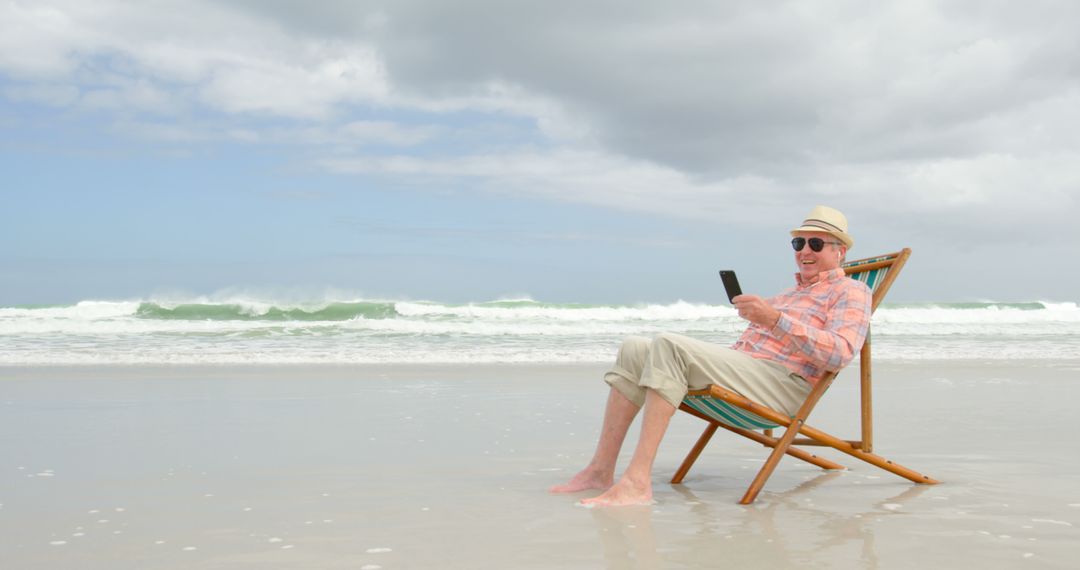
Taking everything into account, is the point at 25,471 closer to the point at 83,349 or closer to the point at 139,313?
the point at 83,349

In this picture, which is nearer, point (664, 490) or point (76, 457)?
point (664, 490)

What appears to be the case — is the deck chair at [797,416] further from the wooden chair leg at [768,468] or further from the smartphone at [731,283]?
the smartphone at [731,283]

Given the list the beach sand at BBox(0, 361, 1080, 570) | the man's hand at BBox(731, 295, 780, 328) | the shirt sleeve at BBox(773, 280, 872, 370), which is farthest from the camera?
the shirt sleeve at BBox(773, 280, 872, 370)

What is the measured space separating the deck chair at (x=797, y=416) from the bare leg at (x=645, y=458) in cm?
15

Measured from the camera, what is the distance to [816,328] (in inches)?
165

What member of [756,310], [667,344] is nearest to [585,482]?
[667,344]

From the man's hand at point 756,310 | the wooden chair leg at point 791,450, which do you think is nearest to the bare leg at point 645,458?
the wooden chair leg at point 791,450

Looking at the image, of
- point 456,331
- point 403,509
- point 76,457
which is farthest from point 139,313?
point 403,509

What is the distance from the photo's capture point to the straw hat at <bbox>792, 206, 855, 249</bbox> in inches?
172

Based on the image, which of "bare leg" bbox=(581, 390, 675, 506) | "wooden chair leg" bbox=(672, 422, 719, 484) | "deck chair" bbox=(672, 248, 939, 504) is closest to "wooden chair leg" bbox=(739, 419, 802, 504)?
"deck chair" bbox=(672, 248, 939, 504)

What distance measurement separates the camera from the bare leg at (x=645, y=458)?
4.05m

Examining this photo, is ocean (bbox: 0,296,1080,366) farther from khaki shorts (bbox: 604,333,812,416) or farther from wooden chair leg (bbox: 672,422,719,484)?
khaki shorts (bbox: 604,333,812,416)

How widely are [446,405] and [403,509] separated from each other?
12.6 ft

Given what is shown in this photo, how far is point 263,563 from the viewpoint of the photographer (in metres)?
3.14
